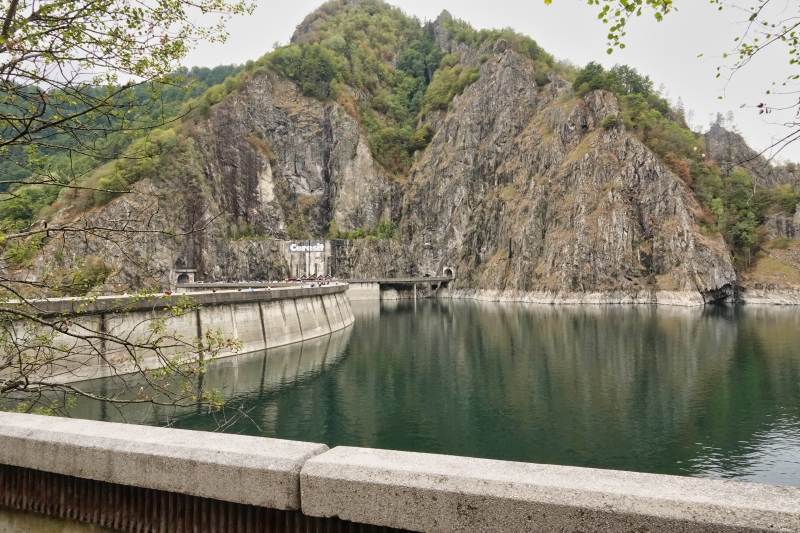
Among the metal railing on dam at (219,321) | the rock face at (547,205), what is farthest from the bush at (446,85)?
the metal railing on dam at (219,321)

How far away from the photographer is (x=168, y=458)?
521 centimetres

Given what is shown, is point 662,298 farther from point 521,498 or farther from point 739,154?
point 521,498

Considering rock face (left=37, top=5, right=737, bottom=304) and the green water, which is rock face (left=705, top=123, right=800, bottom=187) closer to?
rock face (left=37, top=5, right=737, bottom=304)

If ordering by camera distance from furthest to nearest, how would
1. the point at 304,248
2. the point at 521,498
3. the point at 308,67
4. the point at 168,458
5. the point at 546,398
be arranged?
the point at 308,67 → the point at 304,248 → the point at 546,398 → the point at 168,458 → the point at 521,498

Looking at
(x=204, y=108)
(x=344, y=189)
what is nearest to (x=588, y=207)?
(x=344, y=189)

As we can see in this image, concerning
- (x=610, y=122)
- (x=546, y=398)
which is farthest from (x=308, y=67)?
(x=546, y=398)

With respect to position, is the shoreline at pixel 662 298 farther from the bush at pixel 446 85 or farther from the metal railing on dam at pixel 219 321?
the bush at pixel 446 85

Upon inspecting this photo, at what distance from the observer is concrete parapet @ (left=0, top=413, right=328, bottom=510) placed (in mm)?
4902

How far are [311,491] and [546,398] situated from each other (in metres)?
30.5

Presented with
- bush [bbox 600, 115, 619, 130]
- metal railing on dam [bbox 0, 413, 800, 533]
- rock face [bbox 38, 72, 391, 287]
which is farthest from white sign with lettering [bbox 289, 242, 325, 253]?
metal railing on dam [bbox 0, 413, 800, 533]

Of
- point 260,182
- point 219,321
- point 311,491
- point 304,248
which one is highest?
point 260,182

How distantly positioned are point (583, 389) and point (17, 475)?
3423cm

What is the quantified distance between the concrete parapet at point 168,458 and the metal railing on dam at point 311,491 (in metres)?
0.01

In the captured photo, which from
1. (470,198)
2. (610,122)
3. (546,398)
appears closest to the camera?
(546,398)
